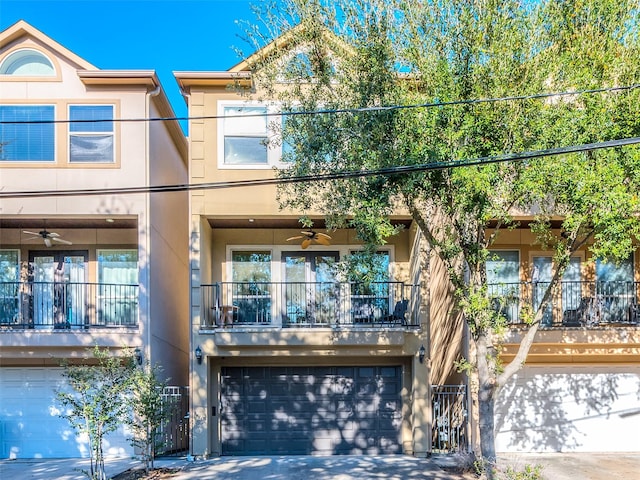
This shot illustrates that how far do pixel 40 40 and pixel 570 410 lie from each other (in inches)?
581

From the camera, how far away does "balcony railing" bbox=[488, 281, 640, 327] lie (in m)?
12.4

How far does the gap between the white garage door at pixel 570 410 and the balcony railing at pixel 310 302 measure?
3.42 meters

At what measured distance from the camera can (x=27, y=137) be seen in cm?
1180

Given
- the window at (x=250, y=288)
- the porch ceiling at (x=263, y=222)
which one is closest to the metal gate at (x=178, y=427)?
the window at (x=250, y=288)

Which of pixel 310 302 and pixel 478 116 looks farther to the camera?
pixel 310 302

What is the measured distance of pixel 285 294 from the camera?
12.6 meters

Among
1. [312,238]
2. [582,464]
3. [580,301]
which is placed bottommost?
[582,464]

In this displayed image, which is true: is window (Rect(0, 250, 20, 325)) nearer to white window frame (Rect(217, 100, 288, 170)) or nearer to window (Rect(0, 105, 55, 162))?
window (Rect(0, 105, 55, 162))

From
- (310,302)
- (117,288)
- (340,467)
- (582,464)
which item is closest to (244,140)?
(310,302)

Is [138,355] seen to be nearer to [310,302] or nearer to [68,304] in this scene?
[68,304]

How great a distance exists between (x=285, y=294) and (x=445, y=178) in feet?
17.5

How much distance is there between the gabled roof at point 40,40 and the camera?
11.8 meters

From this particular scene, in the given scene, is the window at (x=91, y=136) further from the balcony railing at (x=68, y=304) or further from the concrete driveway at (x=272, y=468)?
the concrete driveway at (x=272, y=468)

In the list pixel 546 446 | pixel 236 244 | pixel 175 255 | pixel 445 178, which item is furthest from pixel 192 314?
pixel 546 446
